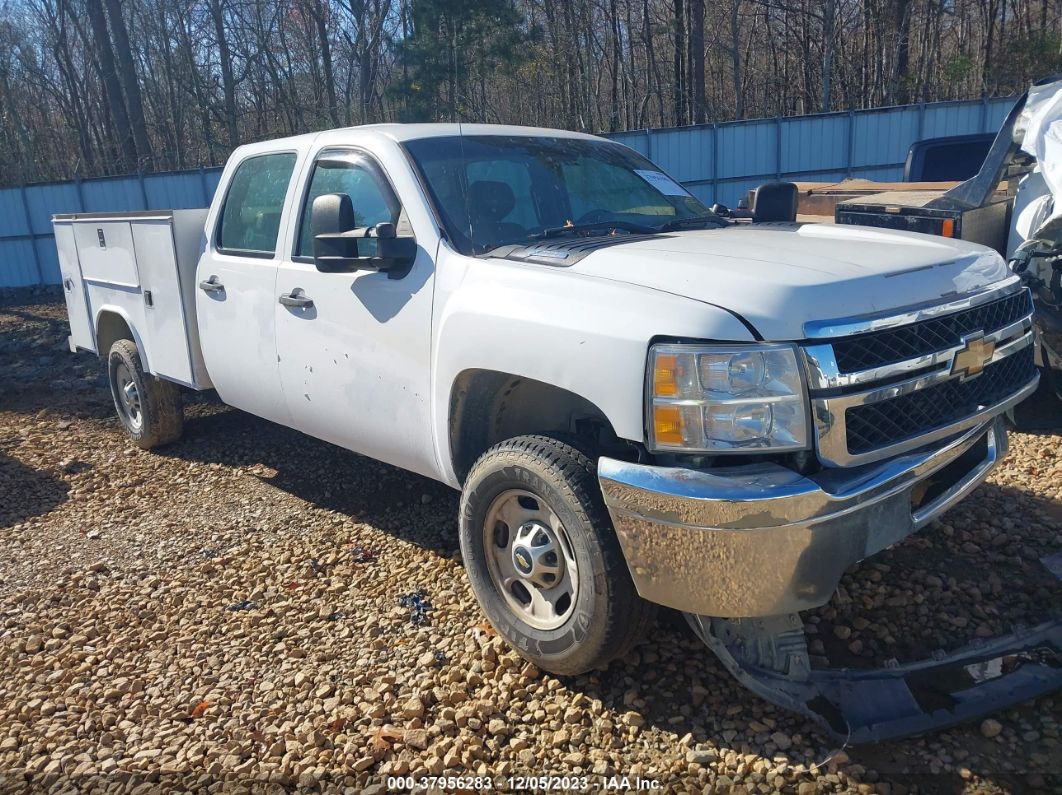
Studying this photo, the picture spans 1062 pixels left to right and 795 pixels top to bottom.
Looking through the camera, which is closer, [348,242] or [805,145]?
[348,242]

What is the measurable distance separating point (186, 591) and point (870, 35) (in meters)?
23.6

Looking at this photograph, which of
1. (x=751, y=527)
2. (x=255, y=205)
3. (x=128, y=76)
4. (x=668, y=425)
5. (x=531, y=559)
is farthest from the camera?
(x=128, y=76)

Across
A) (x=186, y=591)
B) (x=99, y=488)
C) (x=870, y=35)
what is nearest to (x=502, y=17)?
(x=870, y=35)

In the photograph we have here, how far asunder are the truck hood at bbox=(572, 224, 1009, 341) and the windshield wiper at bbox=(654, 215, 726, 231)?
44 centimetres

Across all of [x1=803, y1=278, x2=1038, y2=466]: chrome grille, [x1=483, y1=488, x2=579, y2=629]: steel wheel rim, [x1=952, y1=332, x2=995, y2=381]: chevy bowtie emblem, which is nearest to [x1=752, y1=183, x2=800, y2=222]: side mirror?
[x1=803, y1=278, x2=1038, y2=466]: chrome grille

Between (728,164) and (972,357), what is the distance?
14621 millimetres

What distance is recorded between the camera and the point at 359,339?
3.80 m

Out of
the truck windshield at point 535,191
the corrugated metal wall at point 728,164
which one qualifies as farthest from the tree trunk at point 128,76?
the truck windshield at point 535,191

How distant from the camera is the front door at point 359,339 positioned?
11.7 feet

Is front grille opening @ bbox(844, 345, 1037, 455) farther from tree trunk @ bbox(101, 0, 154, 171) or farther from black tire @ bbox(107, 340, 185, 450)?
tree trunk @ bbox(101, 0, 154, 171)

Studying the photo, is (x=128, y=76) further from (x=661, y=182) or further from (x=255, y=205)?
(x=661, y=182)

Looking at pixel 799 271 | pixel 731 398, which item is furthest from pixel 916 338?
pixel 731 398

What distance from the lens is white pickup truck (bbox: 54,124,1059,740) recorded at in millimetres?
2502

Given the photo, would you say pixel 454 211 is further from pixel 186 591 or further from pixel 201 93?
pixel 201 93
